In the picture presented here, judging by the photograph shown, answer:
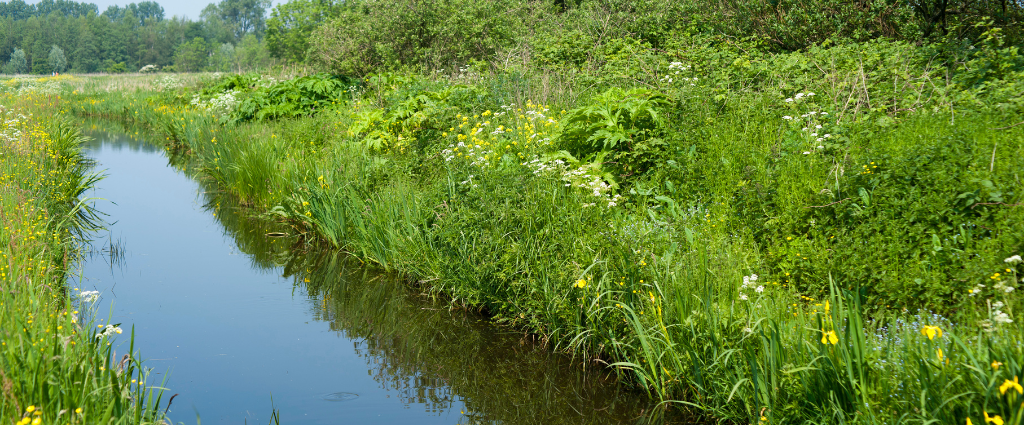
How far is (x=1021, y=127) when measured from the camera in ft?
16.3

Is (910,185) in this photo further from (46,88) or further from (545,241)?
(46,88)

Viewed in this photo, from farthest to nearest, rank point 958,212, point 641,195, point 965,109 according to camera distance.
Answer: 1. point 641,195
2. point 965,109
3. point 958,212

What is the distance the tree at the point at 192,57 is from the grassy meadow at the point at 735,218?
9268 cm

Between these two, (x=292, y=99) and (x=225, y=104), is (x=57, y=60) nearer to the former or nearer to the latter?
(x=225, y=104)

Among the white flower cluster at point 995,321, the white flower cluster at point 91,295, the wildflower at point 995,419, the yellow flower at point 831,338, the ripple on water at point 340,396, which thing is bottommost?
the ripple on water at point 340,396

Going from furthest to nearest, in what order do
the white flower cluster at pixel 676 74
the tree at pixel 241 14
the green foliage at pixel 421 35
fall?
the tree at pixel 241 14 < the green foliage at pixel 421 35 < the white flower cluster at pixel 676 74

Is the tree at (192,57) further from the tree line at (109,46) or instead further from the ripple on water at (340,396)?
the ripple on water at (340,396)

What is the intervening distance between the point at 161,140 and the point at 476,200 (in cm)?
1422

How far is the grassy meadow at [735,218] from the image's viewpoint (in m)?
3.30

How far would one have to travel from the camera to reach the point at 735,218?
542 centimetres

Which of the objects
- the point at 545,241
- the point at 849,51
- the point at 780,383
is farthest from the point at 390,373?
the point at 849,51

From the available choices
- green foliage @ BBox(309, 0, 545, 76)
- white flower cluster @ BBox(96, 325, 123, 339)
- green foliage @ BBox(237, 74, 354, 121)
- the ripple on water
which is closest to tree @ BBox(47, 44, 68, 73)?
green foliage @ BBox(309, 0, 545, 76)

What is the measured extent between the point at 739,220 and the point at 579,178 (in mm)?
1380

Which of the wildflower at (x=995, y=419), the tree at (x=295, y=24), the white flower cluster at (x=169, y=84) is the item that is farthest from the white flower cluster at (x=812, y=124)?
the tree at (x=295, y=24)
